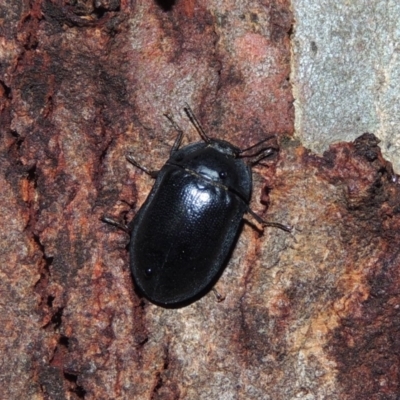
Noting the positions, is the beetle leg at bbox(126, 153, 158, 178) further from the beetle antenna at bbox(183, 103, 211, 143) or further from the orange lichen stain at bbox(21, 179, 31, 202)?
the orange lichen stain at bbox(21, 179, 31, 202)

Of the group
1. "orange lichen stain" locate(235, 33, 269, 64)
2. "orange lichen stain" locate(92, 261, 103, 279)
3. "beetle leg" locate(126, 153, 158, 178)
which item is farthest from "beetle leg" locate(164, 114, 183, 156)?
"orange lichen stain" locate(92, 261, 103, 279)

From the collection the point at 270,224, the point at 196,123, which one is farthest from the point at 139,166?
the point at 270,224

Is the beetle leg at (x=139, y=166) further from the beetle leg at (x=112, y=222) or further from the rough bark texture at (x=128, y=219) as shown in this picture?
the beetle leg at (x=112, y=222)

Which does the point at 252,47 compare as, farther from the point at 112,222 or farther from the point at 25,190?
the point at 25,190

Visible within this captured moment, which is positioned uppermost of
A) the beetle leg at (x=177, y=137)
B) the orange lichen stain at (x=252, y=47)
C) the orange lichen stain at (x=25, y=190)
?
the orange lichen stain at (x=252, y=47)

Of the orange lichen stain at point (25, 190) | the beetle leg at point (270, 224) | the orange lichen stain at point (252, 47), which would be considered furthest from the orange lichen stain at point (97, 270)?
the orange lichen stain at point (252, 47)
